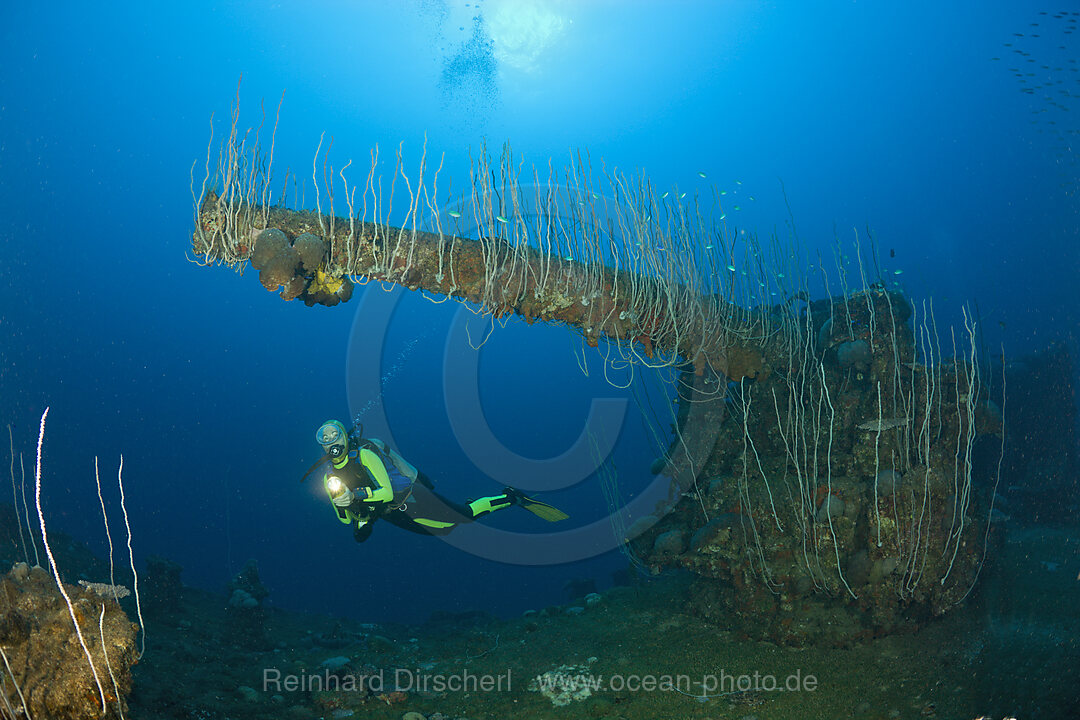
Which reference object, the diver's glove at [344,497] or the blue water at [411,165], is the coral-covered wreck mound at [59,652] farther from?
the blue water at [411,165]

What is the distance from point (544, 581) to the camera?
27.0 meters

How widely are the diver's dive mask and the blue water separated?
17.0 metres

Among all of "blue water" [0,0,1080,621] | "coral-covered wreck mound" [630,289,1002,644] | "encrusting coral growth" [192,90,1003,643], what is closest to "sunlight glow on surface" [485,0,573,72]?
"blue water" [0,0,1080,621]

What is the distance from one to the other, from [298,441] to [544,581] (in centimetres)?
4449

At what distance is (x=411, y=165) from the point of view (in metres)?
41.2

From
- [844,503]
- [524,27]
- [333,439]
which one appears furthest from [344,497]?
[524,27]

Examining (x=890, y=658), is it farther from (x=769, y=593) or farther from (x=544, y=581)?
(x=544, y=581)

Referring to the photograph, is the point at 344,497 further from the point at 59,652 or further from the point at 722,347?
the point at 722,347

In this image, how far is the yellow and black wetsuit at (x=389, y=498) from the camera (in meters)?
6.25

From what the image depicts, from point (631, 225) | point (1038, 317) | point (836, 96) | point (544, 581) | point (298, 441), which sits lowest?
point (544, 581)

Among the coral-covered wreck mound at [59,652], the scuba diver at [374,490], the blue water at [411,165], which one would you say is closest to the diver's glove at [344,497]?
the scuba diver at [374,490]

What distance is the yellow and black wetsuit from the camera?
246 inches

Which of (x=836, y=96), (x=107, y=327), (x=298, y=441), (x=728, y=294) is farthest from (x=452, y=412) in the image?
(x=728, y=294)

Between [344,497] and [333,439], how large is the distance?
2.45ft
